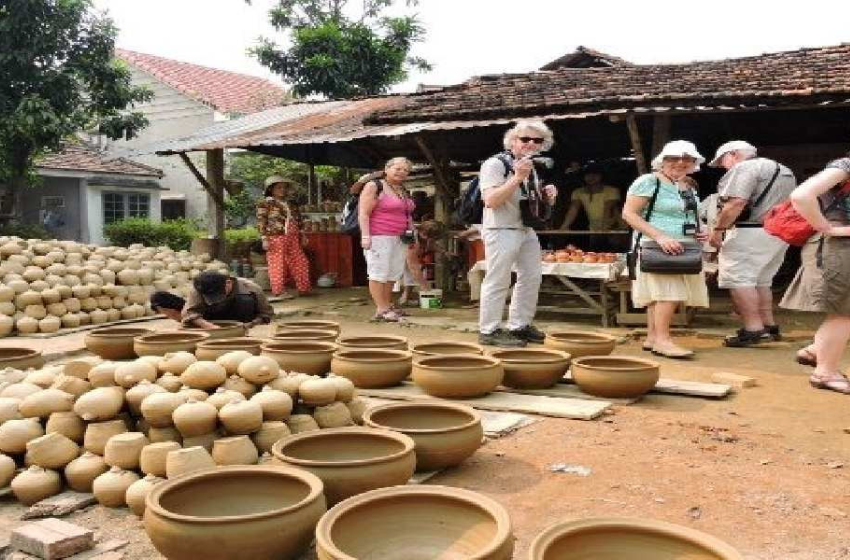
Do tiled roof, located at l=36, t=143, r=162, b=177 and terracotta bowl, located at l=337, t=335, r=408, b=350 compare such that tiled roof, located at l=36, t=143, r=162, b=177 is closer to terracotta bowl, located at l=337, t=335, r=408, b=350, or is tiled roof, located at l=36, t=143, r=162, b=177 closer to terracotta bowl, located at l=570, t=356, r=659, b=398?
terracotta bowl, located at l=337, t=335, r=408, b=350

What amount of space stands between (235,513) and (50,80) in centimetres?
1425

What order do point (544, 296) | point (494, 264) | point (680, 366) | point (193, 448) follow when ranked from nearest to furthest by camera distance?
point (193, 448), point (680, 366), point (494, 264), point (544, 296)

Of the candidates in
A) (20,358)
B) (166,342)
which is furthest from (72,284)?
(166,342)

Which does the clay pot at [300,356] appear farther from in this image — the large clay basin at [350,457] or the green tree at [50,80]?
the green tree at [50,80]

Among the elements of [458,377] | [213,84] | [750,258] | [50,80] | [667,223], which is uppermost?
[213,84]

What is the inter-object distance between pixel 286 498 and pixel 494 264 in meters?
3.61

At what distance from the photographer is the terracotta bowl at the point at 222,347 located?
385cm

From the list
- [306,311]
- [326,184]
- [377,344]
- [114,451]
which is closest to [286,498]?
[114,451]

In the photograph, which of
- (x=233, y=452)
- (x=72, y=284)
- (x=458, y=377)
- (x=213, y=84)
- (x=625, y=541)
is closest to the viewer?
(x=625, y=541)

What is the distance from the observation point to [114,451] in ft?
9.31

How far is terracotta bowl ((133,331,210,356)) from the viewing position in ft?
14.4

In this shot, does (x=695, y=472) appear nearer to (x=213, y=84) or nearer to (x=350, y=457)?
(x=350, y=457)

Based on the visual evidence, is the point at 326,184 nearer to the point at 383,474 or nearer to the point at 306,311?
the point at 306,311

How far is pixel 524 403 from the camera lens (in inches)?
163
